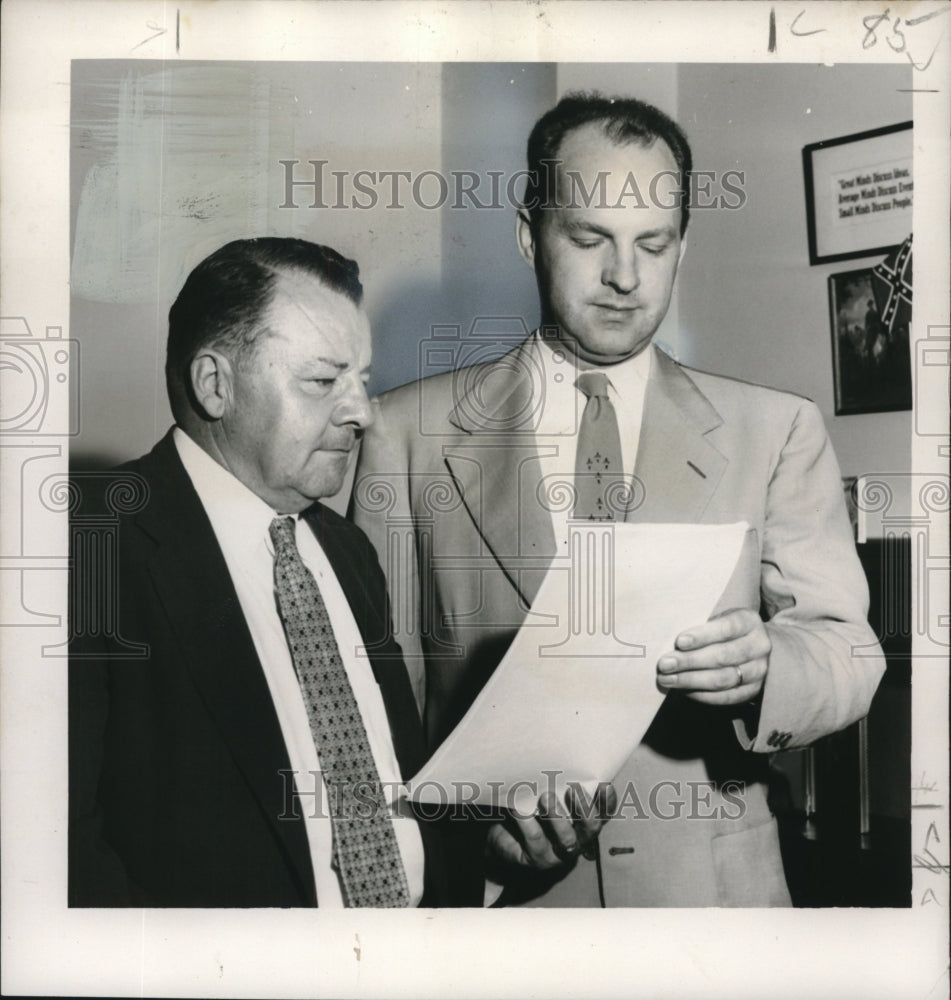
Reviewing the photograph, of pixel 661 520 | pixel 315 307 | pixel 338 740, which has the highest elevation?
pixel 315 307

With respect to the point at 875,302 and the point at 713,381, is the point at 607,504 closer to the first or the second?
the point at 713,381

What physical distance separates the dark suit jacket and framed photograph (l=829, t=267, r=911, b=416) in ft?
2.73

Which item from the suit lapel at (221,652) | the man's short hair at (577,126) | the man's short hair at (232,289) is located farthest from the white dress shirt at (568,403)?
Result: the suit lapel at (221,652)

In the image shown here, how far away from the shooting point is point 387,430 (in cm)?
192

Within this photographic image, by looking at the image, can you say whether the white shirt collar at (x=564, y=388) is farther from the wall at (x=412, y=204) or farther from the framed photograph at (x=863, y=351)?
the framed photograph at (x=863, y=351)

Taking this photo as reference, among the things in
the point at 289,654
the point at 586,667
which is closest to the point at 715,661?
the point at 586,667

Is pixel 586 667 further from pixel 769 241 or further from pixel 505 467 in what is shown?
pixel 769 241

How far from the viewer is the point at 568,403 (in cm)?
193

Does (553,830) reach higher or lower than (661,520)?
lower

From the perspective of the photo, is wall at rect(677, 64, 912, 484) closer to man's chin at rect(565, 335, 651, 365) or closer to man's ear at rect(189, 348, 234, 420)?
man's chin at rect(565, 335, 651, 365)

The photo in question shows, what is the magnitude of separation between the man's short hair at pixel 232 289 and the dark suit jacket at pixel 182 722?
153 millimetres

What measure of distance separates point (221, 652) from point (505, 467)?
1.79 feet

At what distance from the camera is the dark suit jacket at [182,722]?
73.9 inches

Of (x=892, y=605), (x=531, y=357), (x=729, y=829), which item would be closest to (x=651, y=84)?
(x=531, y=357)
